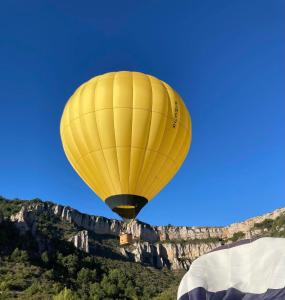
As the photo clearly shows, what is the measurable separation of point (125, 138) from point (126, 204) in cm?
240

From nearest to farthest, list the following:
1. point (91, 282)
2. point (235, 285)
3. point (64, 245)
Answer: point (235, 285) < point (91, 282) < point (64, 245)

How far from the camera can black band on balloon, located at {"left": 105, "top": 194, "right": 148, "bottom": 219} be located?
1546 cm

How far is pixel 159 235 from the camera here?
465 ft

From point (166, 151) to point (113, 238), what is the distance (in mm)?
109528

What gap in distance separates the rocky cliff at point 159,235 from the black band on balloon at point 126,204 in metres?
80.8

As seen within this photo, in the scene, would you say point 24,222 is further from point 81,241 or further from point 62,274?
point 62,274

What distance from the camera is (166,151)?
1590 cm

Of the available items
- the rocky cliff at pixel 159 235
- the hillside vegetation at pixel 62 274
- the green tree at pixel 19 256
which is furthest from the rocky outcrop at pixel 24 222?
the rocky cliff at pixel 159 235

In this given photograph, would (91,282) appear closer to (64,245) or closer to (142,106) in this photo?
(64,245)

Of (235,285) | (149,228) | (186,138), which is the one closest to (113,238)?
(149,228)

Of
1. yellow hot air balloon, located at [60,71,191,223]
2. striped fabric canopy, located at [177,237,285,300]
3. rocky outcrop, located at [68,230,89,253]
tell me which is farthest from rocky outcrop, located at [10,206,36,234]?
striped fabric canopy, located at [177,237,285,300]

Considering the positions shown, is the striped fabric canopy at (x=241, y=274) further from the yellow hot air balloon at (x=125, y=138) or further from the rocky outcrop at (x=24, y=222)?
the rocky outcrop at (x=24, y=222)

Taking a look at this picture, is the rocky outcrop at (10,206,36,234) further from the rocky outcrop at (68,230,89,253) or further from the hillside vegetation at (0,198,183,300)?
the rocky outcrop at (68,230,89,253)

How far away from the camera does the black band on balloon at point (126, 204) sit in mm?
15461
